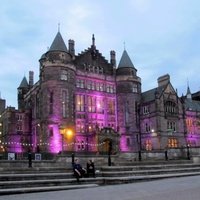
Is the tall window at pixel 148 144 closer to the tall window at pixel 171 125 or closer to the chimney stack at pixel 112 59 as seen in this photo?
the tall window at pixel 171 125

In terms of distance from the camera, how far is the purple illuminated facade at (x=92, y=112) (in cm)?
5797

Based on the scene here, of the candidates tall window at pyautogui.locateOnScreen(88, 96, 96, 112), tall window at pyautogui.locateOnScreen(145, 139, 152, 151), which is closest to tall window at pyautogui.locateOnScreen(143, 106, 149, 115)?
tall window at pyautogui.locateOnScreen(145, 139, 152, 151)

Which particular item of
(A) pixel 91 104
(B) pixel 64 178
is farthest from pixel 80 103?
(B) pixel 64 178

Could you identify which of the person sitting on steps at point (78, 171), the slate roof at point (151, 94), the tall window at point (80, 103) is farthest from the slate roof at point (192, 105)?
the person sitting on steps at point (78, 171)

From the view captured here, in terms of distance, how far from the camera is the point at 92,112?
63.9m

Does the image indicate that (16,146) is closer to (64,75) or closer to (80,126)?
(80,126)

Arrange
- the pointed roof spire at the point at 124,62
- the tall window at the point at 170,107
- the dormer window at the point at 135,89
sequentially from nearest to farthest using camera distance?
1. the dormer window at the point at 135,89
2. the tall window at the point at 170,107
3. the pointed roof spire at the point at 124,62

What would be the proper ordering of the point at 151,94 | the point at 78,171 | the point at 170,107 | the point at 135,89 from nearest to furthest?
the point at 78,171
the point at 135,89
the point at 170,107
the point at 151,94

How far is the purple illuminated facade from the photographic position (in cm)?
5797

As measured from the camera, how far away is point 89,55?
66.7 meters

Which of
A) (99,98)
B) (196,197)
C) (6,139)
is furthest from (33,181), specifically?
(6,139)

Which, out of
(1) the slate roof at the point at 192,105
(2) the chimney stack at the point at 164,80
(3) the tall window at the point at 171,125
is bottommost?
(3) the tall window at the point at 171,125

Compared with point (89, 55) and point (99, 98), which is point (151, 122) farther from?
point (89, 55)

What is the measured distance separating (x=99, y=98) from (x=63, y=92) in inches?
368
